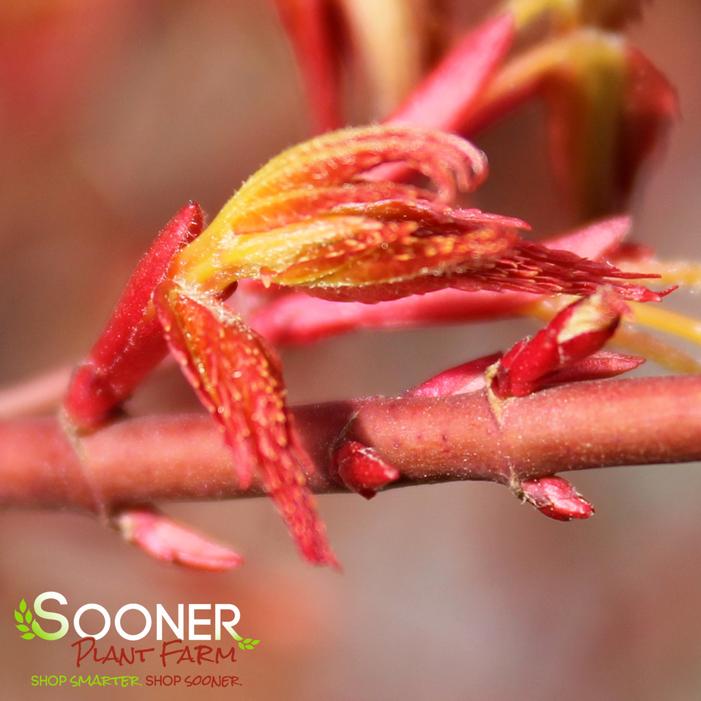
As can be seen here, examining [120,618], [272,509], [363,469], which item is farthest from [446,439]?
[272,509]

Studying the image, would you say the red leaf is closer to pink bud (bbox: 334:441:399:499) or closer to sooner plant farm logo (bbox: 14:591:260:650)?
pink bud (bbox: 334:441:399:499)

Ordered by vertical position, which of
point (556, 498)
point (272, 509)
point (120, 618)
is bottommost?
point (272, 509)

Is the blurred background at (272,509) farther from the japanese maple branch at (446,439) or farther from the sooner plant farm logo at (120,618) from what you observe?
the japanese maple branch at (446,439)

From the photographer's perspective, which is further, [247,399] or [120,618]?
[120,618]

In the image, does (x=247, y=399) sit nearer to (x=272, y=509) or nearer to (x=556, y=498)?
(x=556, y=498)

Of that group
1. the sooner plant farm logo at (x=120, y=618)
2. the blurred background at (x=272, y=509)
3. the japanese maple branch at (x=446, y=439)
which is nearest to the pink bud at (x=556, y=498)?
the japanese maple branch at (x=446, y=439)

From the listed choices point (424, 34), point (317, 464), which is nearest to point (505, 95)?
point (424, 34)
